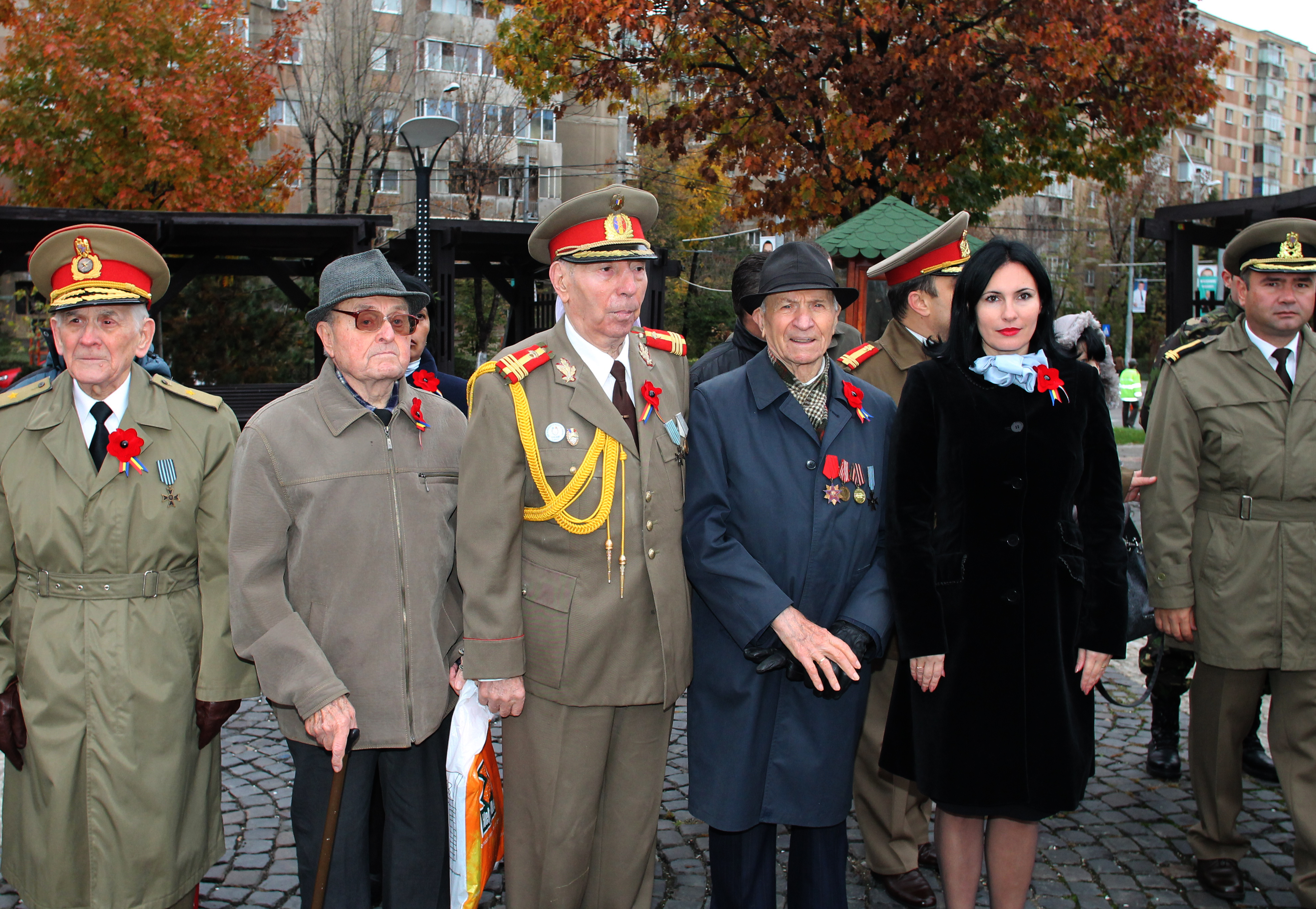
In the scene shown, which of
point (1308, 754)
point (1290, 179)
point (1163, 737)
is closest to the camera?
point (1308, 754)

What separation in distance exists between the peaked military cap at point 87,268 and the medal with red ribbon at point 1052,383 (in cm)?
257

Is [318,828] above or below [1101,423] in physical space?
Answer: below

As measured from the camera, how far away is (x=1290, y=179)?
3233 inches

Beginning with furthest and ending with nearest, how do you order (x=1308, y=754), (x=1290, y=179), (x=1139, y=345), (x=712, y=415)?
(x=1290, y=179) < (x=1139, y=345) < (x=1308, y=754) < (x=712, y=415)

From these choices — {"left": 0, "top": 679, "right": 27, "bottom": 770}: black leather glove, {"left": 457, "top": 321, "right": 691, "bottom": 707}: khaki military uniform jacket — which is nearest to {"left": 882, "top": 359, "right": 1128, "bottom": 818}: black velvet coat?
{"left": 457, "top": 321, "right": 691, "bottom": 707}: khaki military uniform jacket

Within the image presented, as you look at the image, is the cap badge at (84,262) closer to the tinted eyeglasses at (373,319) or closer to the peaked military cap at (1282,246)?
the tinted eyeglasses at (373,319)

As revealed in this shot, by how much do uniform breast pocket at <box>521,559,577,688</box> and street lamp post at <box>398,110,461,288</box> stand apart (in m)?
9.42

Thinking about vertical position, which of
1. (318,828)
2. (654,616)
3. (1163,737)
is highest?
(654,616)

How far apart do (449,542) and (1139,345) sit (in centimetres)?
5109

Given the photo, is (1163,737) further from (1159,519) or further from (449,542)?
(449,542)

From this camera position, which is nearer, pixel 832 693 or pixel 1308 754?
pixel 832 693

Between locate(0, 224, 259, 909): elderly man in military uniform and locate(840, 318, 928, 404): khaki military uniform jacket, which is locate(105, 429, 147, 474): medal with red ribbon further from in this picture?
locate(840, 318, 928, 404): khaki military uniform jacket

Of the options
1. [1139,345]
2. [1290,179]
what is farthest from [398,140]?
[1290,179]

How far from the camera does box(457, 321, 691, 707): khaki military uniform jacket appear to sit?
2902mm
